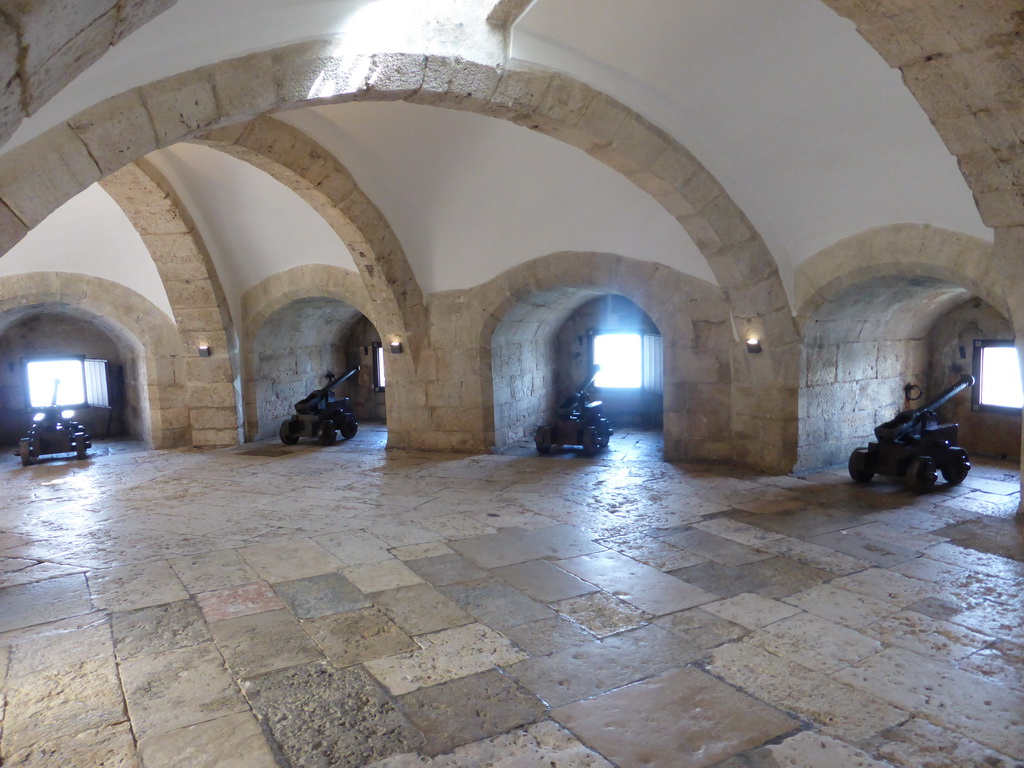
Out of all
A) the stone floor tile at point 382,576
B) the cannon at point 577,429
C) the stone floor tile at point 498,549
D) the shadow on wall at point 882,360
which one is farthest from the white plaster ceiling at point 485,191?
the stone floor tile at point 382,576

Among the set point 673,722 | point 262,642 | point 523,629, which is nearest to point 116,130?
point 262,642

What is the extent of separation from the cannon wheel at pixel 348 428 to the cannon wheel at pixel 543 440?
3247mm

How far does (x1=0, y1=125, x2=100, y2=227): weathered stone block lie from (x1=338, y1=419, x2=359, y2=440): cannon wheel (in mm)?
7125

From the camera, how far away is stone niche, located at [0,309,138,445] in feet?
41.4

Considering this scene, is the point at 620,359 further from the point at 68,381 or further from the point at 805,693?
A: the point at 68,381

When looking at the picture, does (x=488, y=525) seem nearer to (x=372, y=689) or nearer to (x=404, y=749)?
(x=372, y=689)

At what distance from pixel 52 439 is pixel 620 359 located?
8.27 m

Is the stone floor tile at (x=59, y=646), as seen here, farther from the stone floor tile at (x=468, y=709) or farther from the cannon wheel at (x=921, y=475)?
the cannon wheel at (x=921, y=475)

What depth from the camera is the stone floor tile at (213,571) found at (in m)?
5.00

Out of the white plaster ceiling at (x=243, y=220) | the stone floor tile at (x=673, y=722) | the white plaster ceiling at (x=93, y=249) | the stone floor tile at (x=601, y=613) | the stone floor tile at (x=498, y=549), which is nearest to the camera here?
the stone floor tile at (x=673, y=722)

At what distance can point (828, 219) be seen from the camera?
7000mm

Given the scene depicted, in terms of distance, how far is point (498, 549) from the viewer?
563 cm

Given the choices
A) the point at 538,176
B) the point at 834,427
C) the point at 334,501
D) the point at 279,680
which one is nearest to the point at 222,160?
the point at 538,176

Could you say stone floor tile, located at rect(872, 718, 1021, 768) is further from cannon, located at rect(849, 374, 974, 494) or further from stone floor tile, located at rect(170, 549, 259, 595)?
cannon, located at rect(849, 374, 974, 494)
